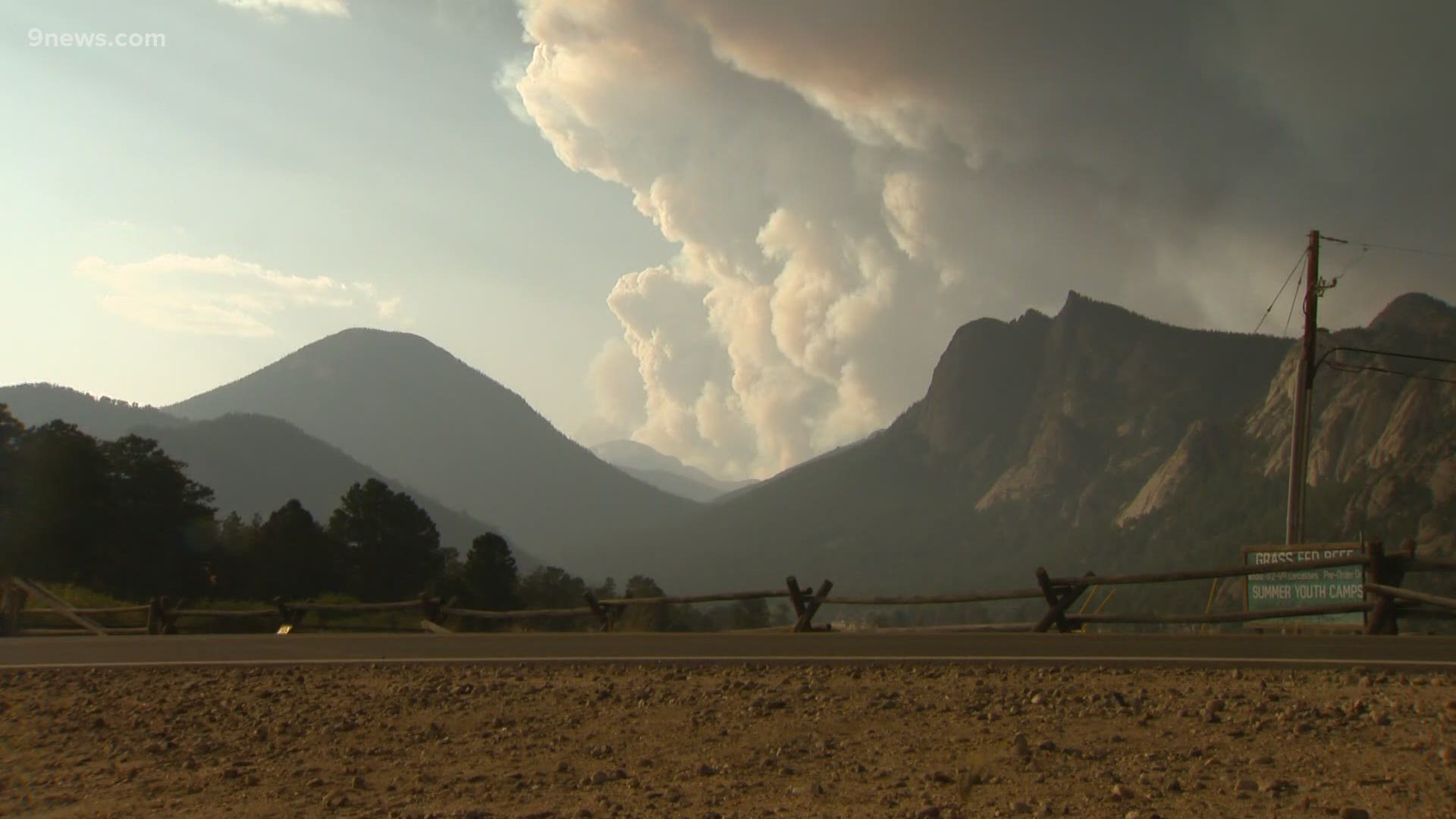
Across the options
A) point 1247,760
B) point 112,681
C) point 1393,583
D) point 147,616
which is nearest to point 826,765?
point 1247,760

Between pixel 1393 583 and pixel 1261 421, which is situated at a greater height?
pixel 1261 421

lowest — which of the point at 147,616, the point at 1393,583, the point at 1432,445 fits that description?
the point at 147,616

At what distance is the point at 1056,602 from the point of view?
17844 millimetres

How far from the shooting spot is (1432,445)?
11244cm

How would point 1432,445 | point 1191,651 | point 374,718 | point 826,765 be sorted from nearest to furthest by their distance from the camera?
1. point 826,765
2. point 374,718
3. point 1191,651
4. point 1432,445

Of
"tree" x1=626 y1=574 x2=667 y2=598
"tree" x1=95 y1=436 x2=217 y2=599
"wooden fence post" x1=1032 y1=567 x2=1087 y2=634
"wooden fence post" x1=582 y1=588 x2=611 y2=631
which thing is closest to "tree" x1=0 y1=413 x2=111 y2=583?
"tree" x1=95 y1=436 x2=217 y2=599

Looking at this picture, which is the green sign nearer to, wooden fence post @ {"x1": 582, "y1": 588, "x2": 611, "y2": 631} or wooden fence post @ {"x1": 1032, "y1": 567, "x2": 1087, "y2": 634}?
wooden fence post @ {"x1": 1032, "y1": 567, "x2": 1087, "y2": 634}

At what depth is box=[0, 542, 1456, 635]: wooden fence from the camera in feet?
52.3

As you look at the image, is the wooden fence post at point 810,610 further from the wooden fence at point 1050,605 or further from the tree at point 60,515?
the tree at point 60,515

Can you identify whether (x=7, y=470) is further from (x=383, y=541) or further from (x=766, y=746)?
(x=766, y=746)

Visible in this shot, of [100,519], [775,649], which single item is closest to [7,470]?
[100,519]

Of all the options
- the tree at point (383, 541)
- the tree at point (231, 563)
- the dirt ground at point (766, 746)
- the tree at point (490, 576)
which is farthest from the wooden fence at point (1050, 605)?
the tree at point (383, 541)

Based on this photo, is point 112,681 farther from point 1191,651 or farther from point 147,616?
point 147,616

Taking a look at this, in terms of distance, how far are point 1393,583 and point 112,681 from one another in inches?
700
